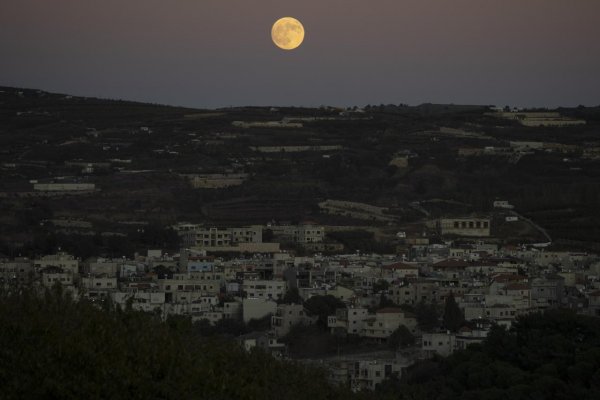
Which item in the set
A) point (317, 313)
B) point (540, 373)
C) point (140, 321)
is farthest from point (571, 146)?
point (140, 321)

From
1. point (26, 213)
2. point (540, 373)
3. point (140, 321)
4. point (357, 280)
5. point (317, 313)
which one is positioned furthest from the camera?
point (26, 213)

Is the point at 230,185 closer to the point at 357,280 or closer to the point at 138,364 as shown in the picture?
the point at 357,280

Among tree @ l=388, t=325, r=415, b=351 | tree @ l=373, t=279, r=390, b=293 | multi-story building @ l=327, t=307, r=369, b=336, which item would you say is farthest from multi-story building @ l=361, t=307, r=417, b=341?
tree @ l=373, t=279, r=390, b=293

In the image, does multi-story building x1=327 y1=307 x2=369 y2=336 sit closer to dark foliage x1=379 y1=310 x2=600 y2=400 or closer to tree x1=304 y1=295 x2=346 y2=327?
tree x1=304 y1=295 x2=346 y2=327

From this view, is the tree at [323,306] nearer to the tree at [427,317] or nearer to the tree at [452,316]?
the tree at [427,317]

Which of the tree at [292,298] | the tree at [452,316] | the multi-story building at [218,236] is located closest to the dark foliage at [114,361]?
the tree at [452,316]

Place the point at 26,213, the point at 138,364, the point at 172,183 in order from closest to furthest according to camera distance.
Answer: the point at 138,364
the point at 26,213
the point at 172,183
